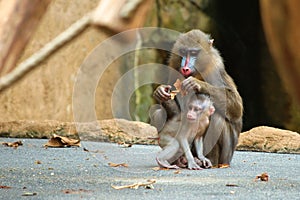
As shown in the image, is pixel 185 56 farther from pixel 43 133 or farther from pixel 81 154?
pixel 43 133

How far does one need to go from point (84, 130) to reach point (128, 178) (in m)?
3.75

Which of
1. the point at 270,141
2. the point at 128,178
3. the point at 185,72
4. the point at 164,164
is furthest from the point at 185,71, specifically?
the point at 270,141

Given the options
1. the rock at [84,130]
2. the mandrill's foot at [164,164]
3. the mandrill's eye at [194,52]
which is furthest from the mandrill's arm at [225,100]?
the rock at [84,130]

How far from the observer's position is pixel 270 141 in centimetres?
753

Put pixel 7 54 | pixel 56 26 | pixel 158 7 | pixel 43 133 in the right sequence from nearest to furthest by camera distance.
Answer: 1. pixel 7 54
2. pixel 43 133
3. pixel 56 26
4. pixel 158 7

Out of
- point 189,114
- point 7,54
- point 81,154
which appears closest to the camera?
point 7,54

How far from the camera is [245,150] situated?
→ 7.72 metres

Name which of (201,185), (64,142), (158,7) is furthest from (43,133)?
(201,185)

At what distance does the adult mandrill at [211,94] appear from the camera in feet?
15.5

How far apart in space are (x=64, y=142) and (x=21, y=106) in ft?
10.1

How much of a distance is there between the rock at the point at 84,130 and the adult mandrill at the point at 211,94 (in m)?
2.83

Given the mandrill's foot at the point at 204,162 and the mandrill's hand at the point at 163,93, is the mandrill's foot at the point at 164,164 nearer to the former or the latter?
the mandrill's foot at the point at 204,162

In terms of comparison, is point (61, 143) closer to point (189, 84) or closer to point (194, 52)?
point (194, 52)

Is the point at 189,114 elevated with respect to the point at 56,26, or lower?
lower
